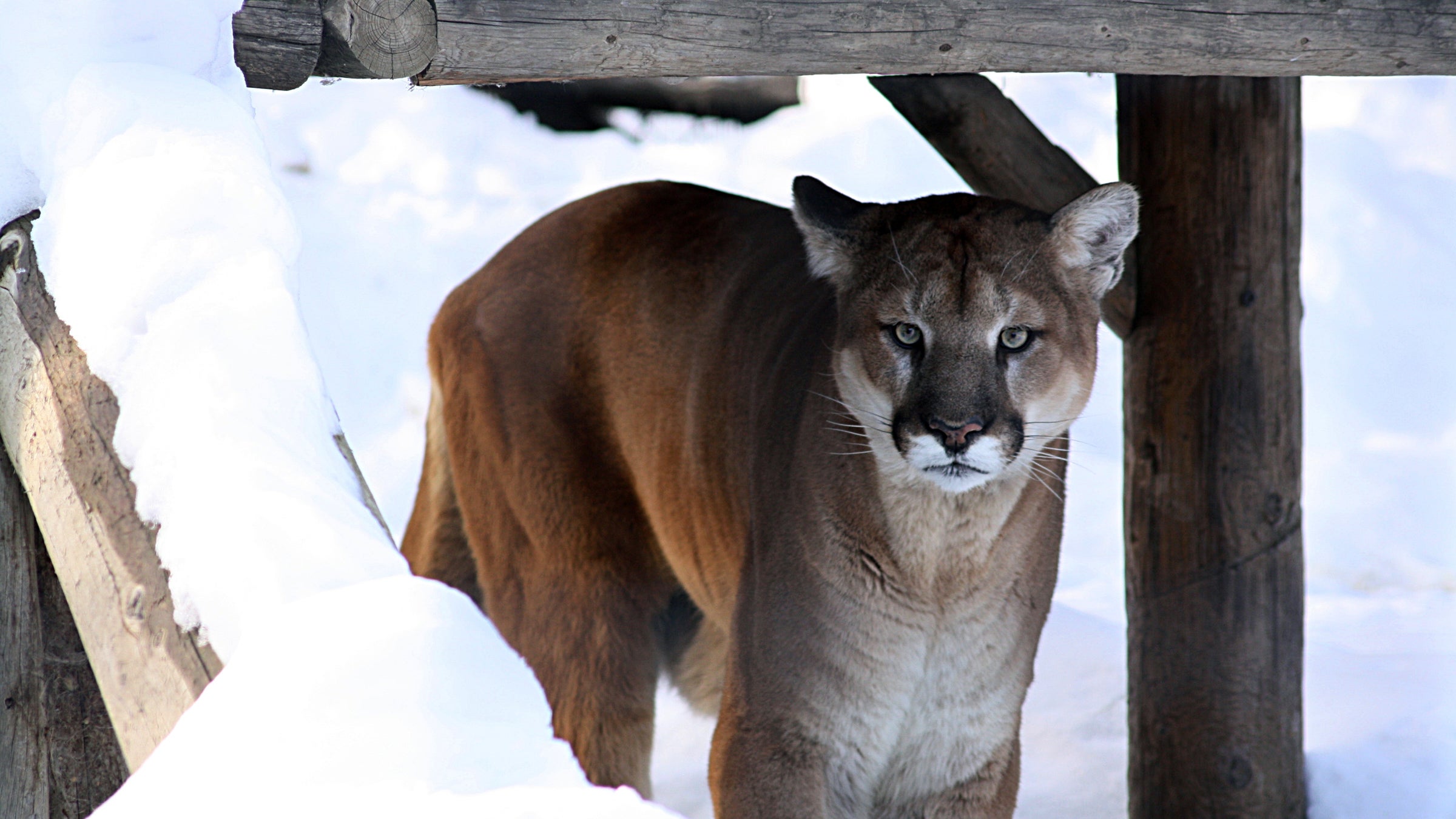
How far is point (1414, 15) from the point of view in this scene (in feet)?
8.49

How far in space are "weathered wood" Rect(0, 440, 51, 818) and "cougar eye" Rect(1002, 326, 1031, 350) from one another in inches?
63.6

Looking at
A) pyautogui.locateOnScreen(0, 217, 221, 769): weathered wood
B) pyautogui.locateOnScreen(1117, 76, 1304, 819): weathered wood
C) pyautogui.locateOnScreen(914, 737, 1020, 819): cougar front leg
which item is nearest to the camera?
pyautogui.locateOnScreen(0, 217, 221, 769): weathered wood

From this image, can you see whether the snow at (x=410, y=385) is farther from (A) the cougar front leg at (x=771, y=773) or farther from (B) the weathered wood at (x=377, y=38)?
(A) the cougar front leg at (x=771, y=773)

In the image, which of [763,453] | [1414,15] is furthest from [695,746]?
[1414,15]

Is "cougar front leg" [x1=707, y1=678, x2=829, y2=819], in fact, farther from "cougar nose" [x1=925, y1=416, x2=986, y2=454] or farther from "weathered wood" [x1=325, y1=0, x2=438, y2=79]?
"weathered wood" [x1=325, y1=0, x2=438, y2=79]

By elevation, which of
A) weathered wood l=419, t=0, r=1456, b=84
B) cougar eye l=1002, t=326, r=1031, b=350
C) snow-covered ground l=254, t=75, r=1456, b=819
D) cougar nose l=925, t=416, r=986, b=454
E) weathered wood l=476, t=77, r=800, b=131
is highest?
weathered wood l=419, t=0, r=1456, b=84

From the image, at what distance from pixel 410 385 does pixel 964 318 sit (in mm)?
6100

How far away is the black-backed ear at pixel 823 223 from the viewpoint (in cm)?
273

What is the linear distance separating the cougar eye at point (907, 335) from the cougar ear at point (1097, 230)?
35 cm

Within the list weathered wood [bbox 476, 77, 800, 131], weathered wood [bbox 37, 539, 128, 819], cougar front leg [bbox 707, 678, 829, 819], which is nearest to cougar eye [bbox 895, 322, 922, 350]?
cougar front leg [bbox 707, 678, 829, 819]

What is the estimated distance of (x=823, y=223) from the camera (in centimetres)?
273

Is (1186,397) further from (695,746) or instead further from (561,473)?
(695,746)

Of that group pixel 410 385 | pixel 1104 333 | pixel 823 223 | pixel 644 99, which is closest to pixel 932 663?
pixel 823 223

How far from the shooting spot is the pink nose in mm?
2387
